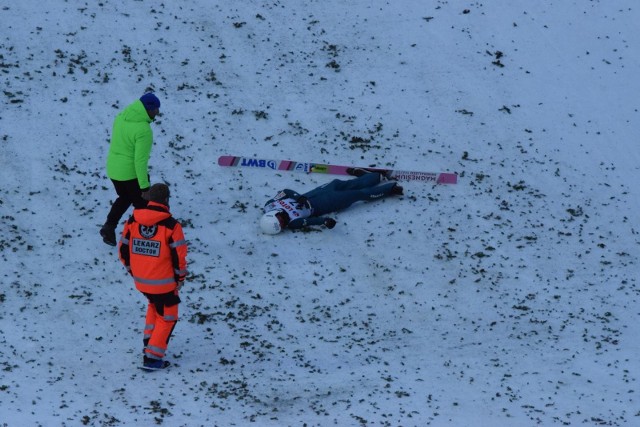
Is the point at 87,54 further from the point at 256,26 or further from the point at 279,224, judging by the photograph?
the point at 279,224

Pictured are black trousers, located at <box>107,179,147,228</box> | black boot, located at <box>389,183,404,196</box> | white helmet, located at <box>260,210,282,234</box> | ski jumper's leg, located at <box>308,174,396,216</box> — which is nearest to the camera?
black trousers, located at <box>107,179,147,228</box>

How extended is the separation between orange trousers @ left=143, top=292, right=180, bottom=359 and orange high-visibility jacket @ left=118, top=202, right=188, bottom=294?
0.10 m

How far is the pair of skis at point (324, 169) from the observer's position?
38.5 ft

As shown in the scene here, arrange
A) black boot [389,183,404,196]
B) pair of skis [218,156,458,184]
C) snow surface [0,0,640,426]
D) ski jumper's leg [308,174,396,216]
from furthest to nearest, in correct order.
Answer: pair of skis [218,156,458,184] < black boot [389,183,404,196] < ski jumper's leg [308,174,396,216] < snow surface [0,0,640,426]

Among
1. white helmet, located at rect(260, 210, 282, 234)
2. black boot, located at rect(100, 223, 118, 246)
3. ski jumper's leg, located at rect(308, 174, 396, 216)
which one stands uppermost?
ski jumper's leg, located at rect(308, 174, 396, 216)

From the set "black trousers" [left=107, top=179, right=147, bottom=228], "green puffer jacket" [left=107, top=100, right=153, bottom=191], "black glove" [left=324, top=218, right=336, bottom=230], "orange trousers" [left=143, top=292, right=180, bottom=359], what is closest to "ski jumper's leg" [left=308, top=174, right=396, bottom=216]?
"black glove" [left=324, top=218, right=336, bottom=230]

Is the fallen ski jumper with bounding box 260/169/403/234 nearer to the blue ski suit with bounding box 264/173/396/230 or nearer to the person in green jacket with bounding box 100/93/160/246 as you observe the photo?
the blue ski suit with bounding box 264/173/396/230

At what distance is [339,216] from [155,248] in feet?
11.7

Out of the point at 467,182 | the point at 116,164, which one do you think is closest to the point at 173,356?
the point at 116,164

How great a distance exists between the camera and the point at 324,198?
11133 millimetres

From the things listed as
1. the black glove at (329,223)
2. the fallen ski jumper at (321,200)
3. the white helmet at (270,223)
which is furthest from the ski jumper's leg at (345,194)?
the white helmet at (270,223)

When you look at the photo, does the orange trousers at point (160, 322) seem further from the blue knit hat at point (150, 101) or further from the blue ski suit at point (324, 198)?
the blue ski suit at point (324, 198)

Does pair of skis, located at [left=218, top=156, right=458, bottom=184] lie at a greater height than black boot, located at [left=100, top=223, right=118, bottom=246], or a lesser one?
greater

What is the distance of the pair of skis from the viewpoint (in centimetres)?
1173
